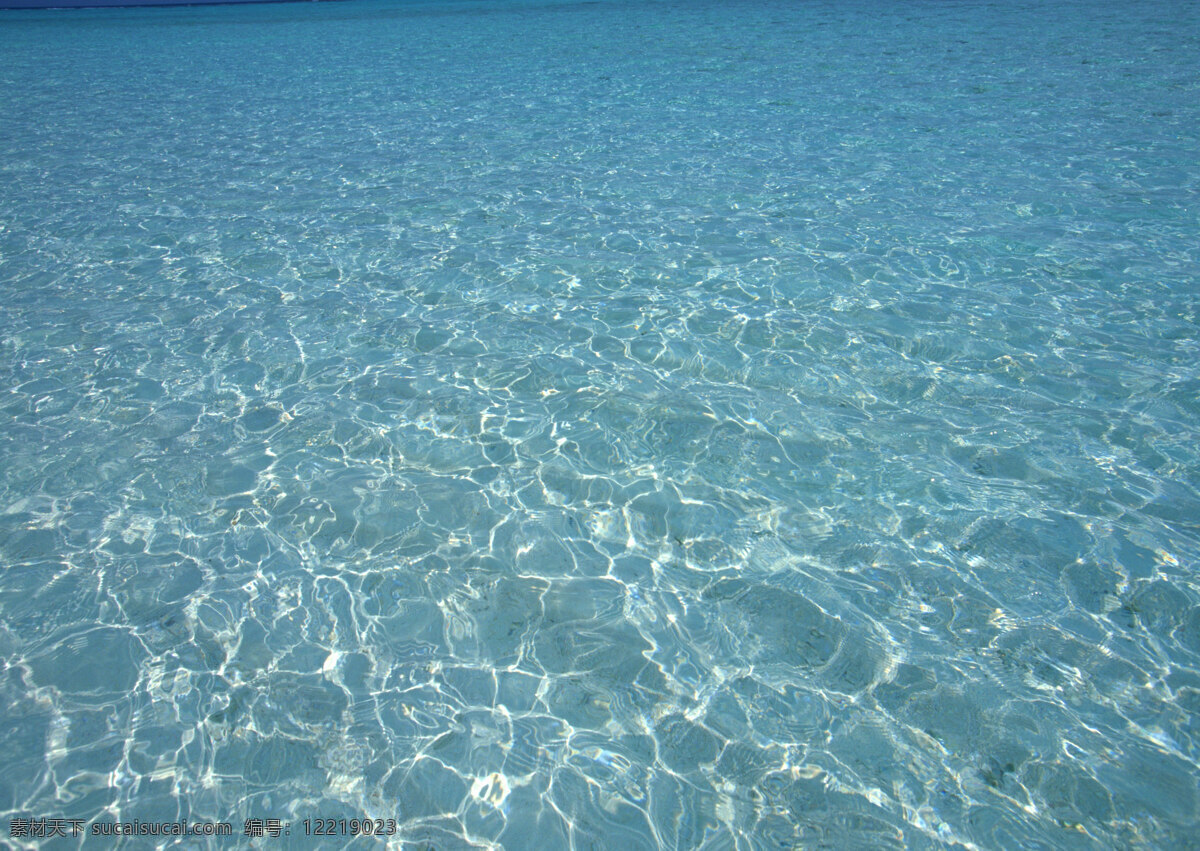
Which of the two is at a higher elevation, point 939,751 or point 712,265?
point 712,265

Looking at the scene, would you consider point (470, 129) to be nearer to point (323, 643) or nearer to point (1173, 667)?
point (323, 643)

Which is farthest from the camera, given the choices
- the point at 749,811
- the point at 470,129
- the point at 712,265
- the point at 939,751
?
the point at 470,129

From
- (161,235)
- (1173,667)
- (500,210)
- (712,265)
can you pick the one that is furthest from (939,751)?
(161,235)

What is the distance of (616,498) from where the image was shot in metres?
4.96

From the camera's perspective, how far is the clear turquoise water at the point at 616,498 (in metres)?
3.40

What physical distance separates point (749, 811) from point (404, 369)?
14.9 ft

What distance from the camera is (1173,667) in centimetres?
380

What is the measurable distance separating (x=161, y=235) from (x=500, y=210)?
4.34m

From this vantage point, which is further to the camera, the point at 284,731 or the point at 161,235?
the point at 161,235

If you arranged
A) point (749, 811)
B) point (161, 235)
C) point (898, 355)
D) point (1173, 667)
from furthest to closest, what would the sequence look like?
point (161, 235) < point (898, 355) < point (1173, 667) < point (749, 811)

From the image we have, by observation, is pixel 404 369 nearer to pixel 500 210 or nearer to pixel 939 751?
pixel 500 210

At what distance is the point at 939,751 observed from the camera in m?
3.46

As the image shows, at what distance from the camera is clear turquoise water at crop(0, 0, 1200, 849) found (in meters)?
3.40

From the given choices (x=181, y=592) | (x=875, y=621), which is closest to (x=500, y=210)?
(x=181, y=592)
